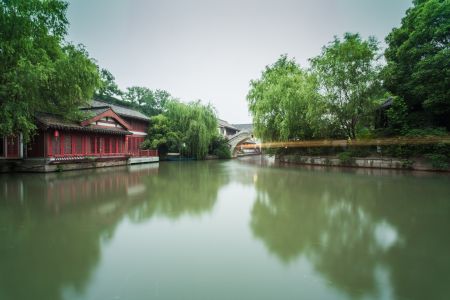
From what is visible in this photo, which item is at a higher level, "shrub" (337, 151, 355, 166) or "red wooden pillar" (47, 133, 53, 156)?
"red wooden pillar" (47, 133, 53, 156)

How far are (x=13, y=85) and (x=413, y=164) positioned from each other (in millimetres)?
17699

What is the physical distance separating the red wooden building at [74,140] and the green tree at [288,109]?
988 cm

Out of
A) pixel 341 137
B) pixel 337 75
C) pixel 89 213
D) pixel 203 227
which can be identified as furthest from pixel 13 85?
pixel 341 137

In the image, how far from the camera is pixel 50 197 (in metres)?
6.19

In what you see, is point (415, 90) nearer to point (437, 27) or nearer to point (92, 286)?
point (437, 27)

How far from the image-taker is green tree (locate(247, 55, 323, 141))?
1555 centimetres

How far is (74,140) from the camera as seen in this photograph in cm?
1417

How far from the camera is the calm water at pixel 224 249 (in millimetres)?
2217

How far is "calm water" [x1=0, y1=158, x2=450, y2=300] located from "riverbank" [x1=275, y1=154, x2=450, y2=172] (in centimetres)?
786

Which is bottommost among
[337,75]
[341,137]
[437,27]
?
[341,137]

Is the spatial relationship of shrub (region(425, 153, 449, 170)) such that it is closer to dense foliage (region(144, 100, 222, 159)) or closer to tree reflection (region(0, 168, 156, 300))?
tree reflection (region(0, 168, 156, 300))

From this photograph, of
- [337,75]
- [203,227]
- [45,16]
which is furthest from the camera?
[337,75]

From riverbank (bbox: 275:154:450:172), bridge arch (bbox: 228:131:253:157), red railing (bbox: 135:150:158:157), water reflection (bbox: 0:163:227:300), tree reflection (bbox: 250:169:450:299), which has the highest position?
bridge arch (bbox: 228:131:253:157)

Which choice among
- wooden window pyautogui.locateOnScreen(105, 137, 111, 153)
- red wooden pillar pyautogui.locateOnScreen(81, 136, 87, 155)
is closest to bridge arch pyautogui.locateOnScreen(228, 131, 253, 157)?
wooden window pyautogui.locateOnScreen(105, 137, 111, 153)
